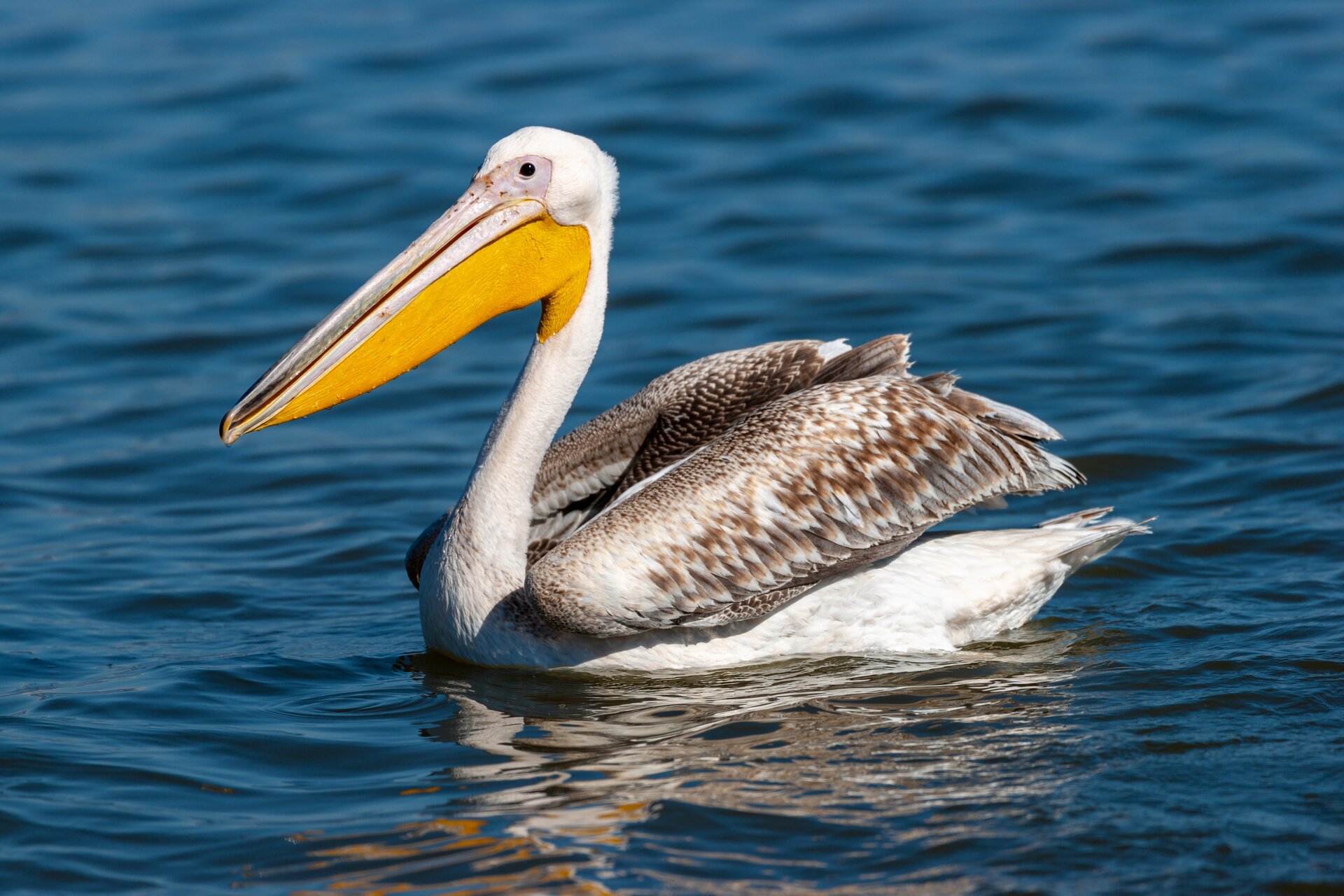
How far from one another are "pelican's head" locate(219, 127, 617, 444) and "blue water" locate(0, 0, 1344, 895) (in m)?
1.13

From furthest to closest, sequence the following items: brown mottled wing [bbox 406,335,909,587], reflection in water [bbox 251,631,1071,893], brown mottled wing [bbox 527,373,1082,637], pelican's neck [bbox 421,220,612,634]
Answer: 1. brown mottled wing [bbox 406,335,909,587]
2. pelican's neck [bbox 421,220,612,634]
3. brown mottled wing [bbox 527,373,1082,637]
4. reflection in water [bbox 251,631,1071,893]

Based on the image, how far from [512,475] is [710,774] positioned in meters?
1.33

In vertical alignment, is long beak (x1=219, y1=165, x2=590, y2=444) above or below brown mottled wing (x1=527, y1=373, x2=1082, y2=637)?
above

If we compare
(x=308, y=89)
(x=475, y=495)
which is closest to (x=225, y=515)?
(x=475, y=495)

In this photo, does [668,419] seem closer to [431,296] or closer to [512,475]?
[512,475]

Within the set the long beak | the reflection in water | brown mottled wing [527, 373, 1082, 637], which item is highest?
the long beak

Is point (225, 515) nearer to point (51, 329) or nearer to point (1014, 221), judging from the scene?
point (51, 329)

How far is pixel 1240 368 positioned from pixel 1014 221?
8.89 feet

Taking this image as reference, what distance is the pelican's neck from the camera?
5.88 meters

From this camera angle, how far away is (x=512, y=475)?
593 centimetres

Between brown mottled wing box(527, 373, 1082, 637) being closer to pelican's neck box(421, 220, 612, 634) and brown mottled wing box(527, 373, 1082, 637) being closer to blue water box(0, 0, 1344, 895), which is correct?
pelican's neck box(421, 220, 612, 634)

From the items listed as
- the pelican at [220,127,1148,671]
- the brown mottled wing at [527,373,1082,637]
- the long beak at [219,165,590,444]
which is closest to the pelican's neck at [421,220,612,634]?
the pelican at [220,127,1148,671]

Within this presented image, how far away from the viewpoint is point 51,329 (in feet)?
34.5

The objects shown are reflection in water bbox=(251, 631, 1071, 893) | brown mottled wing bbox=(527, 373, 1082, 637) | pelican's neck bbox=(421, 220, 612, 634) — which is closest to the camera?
reflection in water bbox=(251, 631, 1071, 893)
